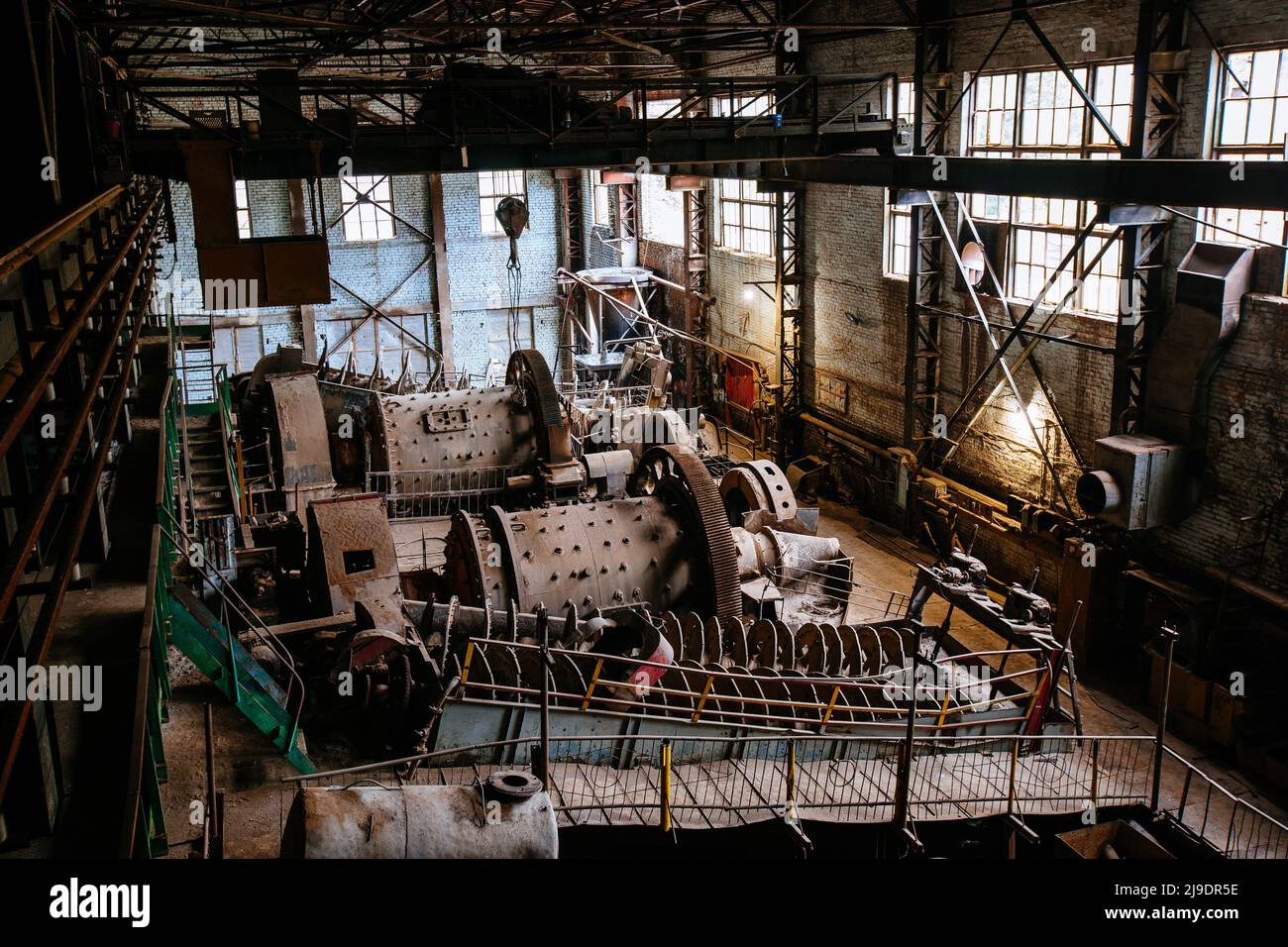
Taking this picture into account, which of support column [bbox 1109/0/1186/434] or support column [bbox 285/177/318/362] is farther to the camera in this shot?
support column [bbox 285/177/318/362]

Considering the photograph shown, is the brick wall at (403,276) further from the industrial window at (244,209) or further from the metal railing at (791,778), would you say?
the metal railing at (791,778)

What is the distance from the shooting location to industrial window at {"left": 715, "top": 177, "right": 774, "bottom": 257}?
22844 millimetres

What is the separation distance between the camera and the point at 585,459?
18219mm

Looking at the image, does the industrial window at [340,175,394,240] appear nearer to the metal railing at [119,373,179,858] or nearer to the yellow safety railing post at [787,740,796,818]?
the metal railing at [119,373,179,858]

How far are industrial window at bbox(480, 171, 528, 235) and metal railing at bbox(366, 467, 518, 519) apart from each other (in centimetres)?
1337

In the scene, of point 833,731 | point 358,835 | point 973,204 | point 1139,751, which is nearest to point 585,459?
point 973,204

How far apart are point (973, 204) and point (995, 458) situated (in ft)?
12.7

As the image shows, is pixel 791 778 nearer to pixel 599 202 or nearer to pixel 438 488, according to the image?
pixel 438 488

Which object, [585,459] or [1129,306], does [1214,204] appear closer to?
[1129,306]

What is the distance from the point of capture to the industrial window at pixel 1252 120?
1141 cm

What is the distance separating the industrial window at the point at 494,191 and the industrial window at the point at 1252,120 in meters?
20.5

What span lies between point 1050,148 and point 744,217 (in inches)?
386

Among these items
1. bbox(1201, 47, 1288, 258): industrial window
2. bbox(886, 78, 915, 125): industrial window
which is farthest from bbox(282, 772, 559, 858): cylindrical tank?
bbox(886, 78, 915, 125): industrial window

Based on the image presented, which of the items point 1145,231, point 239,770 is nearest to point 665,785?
point 239,770
